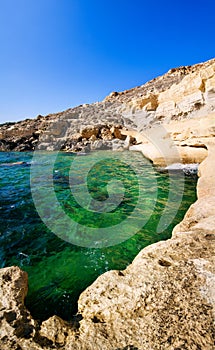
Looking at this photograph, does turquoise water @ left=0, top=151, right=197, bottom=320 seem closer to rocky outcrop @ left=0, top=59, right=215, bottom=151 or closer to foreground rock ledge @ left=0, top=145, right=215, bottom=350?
foreground rock ledge @ left=0, top=145, right=215, bottom=350

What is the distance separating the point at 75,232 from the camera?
4.51 meters

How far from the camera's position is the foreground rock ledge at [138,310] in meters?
1.42

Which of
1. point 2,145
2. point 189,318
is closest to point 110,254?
A: point 189,318

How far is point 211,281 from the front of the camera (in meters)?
1.82

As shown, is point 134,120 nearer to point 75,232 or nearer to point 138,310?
point 75,232

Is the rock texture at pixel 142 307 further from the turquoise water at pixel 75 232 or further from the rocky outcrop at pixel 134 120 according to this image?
the rocky outcrop at pixel 134 120

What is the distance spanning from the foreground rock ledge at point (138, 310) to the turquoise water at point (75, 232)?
78 cm

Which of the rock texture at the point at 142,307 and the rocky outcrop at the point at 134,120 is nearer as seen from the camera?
the rock texture at the point at 142,307

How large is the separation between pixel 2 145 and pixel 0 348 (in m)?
29.1

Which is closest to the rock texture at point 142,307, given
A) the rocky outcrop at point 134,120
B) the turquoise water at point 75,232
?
the turquoise water at point 75,232

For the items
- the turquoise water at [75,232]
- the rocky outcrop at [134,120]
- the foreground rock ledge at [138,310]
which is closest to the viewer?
the foreground rock ledge at [138,310]

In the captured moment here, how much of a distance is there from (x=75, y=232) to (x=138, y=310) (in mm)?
3022

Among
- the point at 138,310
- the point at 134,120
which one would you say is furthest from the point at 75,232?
the point at 134,120

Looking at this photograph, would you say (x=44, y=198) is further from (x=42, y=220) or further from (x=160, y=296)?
(x=160, y=296)
